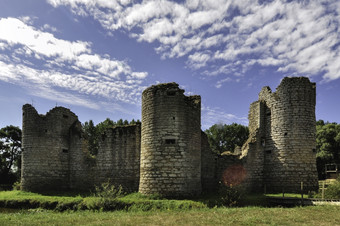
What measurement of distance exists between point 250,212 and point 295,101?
989 centimetres

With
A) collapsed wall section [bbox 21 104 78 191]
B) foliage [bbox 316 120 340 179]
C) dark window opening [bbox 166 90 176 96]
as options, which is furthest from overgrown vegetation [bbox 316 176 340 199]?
collapsed wall section [bbox 21 104 78 191]

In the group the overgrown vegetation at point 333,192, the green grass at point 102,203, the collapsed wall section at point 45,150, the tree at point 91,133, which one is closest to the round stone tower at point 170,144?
the green grass at point 102,203

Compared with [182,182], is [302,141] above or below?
above

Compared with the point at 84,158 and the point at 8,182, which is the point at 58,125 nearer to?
the point at 84,158

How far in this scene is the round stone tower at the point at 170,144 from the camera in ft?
50.7

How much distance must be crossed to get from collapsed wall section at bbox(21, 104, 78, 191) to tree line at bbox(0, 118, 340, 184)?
7.82ft

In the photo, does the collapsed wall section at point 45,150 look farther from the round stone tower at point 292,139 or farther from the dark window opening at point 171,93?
the round stone tower at point 292,139

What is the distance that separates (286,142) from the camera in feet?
60.4

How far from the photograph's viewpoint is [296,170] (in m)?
17.9

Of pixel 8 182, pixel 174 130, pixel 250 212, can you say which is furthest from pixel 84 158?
pixel 8 182

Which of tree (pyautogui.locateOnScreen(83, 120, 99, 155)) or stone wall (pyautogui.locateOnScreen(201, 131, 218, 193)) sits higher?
tree (pyautogui.locateOnScreen(83, 120, 99, 155))

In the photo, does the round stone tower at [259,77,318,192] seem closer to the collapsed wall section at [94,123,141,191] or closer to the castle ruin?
the castle ruin

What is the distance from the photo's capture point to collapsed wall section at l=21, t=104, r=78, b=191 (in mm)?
21766

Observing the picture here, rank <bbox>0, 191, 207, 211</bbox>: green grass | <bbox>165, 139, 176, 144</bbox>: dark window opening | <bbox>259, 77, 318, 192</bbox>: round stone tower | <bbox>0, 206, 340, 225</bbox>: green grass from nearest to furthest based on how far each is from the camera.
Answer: <bbox>0, 206, 340, 225</bbox>: green grass < <bbox>0, 191, 207, 211</bbox>: green grass < <bbox>165, 139, 176, 144</bbox>: dark window opening < <bbox>259, 77, 318, 192</bbox>: round stone tower
